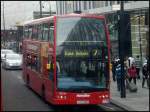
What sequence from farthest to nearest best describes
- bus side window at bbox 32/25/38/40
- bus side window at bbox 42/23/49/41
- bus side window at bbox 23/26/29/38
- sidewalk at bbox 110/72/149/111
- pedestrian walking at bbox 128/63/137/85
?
bus side window at bbox 23/26/29/38
pedestrian walking at bbox 128/63/137/85
bus side window at bbox 32/25/38/40
bus side window at bbox 42/23/49/41
sidewalk at bbox 110/72/149/111

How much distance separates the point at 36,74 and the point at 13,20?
4116 millimetres

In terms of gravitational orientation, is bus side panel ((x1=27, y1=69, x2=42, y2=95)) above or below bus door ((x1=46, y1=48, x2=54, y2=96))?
below

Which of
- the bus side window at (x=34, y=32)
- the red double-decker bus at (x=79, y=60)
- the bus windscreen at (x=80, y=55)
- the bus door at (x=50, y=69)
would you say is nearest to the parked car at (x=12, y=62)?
the bus side window at (x=34, y=32)

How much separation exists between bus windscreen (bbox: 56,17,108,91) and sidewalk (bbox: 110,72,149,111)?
1322mm

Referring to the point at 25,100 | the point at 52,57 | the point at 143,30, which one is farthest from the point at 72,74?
the point at 143,30

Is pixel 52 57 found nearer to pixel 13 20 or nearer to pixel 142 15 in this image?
pixel 13 20

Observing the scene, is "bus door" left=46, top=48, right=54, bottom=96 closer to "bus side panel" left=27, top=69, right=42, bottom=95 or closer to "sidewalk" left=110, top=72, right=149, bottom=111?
"bus side panel" left=27, top=69, right=42, bottom=95

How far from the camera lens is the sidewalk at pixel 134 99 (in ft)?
54.1

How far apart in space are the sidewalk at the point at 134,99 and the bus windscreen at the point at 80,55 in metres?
1.32

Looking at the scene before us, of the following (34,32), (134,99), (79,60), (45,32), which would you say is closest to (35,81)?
(34,32)

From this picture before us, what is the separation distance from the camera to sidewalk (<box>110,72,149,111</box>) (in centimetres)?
1650

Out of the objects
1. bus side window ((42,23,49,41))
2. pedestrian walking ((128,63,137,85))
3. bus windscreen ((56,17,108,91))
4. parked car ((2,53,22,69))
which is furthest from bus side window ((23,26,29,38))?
parked car ((2,53,22,69))

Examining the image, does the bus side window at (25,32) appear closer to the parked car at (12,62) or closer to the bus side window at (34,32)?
the bus side window at (34,32)

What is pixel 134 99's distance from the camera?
1881 centimetres
